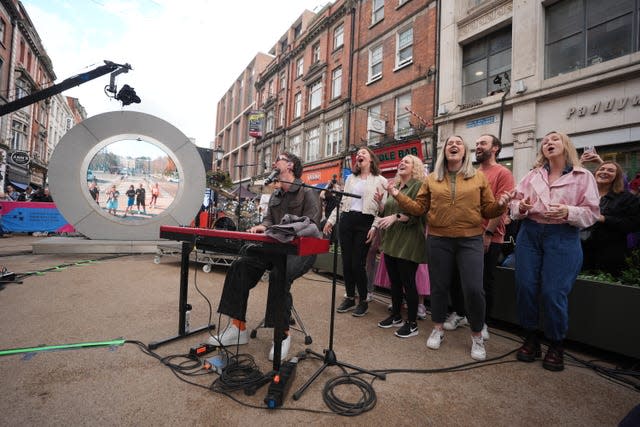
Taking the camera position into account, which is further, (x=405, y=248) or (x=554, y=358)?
(x=405, y=248)

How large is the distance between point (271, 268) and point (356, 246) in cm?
133

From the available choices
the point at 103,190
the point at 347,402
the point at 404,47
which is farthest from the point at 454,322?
the point at 404,47

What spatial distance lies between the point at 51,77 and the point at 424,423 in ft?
139

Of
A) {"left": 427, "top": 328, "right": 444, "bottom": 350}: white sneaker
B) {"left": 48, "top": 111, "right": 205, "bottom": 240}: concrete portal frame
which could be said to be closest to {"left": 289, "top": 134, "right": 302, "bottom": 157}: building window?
{"left": 48, "top": 111, "right": 205, "bottom": 240}: concrete portal frame

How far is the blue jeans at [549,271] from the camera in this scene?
227 centimetres

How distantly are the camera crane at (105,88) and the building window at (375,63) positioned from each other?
10235mm

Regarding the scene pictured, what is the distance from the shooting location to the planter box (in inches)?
91.1

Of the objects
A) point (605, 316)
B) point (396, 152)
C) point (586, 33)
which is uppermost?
point (586, 33)

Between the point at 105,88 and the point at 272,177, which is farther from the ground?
the point at 105,88

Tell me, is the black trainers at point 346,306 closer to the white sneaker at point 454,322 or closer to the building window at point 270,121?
the white sneaker at point 454,322

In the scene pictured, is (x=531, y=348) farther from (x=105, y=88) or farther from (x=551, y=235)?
(x=105, y=88)

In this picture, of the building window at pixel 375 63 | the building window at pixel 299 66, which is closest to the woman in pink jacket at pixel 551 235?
the building window at pixel 375 63

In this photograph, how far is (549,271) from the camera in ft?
7.60

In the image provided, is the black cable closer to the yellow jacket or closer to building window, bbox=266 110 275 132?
the yellow jacket
